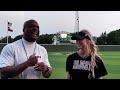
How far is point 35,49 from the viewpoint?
1.88 metres

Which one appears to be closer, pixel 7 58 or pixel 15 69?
pixel 15 69

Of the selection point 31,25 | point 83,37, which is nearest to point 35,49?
point 31,25

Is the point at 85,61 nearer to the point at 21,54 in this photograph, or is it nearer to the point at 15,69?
the point at 21,54

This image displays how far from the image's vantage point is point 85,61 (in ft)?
7.38

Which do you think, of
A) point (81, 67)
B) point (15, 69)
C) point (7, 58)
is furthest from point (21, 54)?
point (81, 67)

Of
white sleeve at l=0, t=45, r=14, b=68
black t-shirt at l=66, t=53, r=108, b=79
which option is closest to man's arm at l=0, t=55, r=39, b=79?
white sleeve at l=0, t=45, r=14, b=68

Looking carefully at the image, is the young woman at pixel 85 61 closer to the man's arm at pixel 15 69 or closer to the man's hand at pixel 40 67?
the man's hand at pixel 40 67

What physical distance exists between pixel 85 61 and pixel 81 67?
0.26 feet

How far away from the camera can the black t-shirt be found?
2160mm

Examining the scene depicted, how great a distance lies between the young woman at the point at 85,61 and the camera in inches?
85.8

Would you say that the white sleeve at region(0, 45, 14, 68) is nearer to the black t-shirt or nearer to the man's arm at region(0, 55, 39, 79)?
the man's arm at region(0, 55, 39, 79)

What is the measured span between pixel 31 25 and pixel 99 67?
0.80 metres
